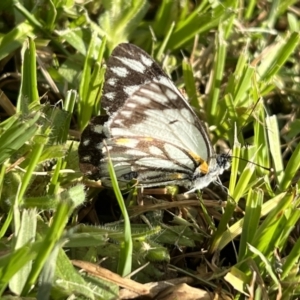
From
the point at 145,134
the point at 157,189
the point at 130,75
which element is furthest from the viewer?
the point at 157,189

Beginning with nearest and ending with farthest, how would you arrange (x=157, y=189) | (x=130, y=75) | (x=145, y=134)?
(x=130, y=75) < (x=145, y=134) < (x=157, y=189)

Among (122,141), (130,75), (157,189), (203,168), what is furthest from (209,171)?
(130,75)

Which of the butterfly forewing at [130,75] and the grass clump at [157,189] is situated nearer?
the grass clump at [157,189]

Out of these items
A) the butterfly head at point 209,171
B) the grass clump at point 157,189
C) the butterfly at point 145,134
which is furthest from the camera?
the butterfly head at point 209,171

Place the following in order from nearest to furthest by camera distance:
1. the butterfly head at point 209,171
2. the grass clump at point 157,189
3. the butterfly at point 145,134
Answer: the grass clump at point 157,189
the butterfly at point 145,134
the butterfly head at point 209,171

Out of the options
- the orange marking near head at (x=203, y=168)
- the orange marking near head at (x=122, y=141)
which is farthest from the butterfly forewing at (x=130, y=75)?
the orange marking near head at (x=203, y=168)

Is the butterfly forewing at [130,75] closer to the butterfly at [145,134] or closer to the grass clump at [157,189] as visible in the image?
the butterfly at [145,134]

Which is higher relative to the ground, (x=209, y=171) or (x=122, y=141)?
(x=122, y=141)

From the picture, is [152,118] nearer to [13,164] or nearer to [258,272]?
[13,164]

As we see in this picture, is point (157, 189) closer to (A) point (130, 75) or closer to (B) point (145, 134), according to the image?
(B) point (145, 134)

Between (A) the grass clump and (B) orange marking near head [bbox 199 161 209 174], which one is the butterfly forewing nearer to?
(A) the grass clump
